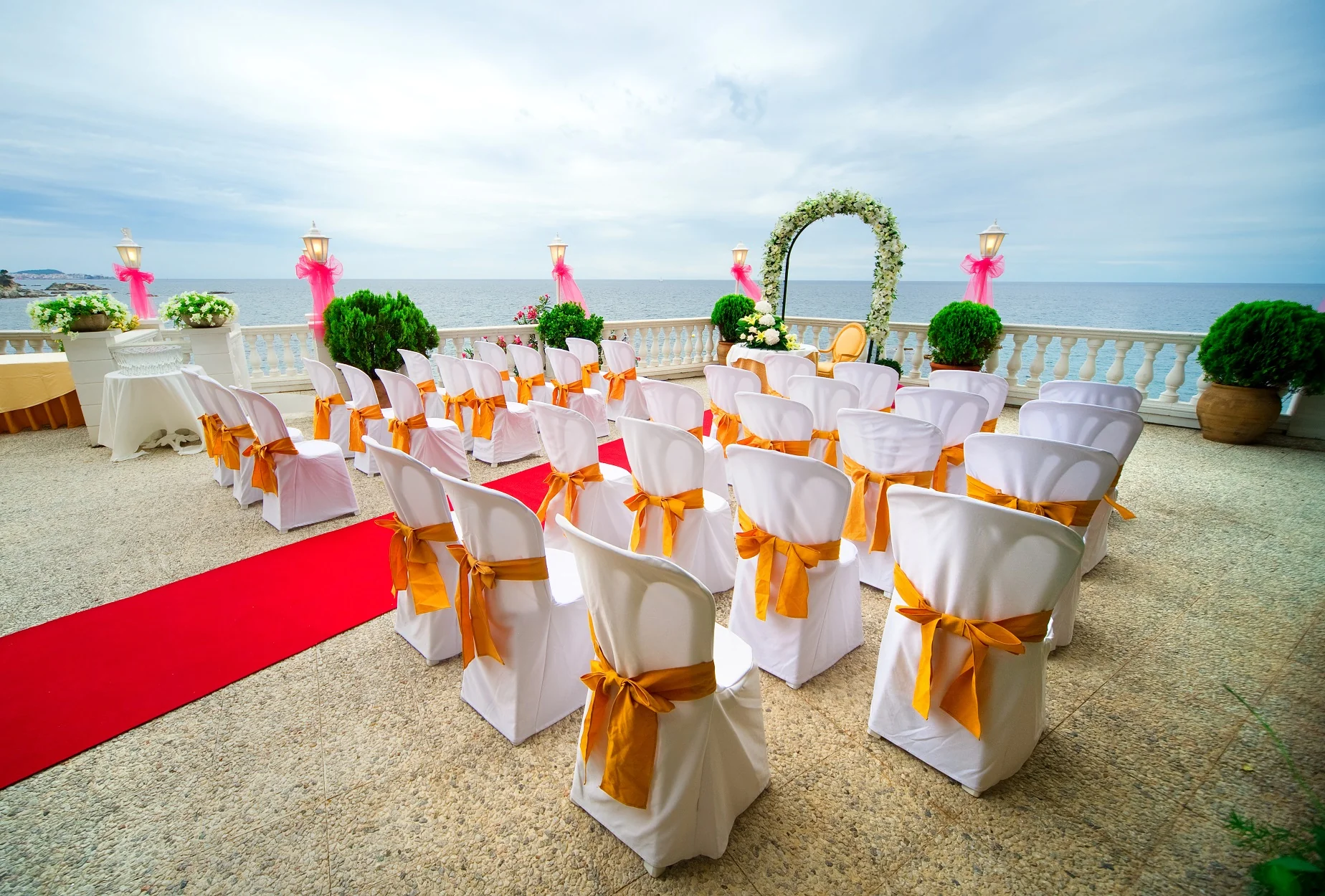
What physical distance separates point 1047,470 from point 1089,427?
779 millimetres

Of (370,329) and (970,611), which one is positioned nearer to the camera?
(970,611)

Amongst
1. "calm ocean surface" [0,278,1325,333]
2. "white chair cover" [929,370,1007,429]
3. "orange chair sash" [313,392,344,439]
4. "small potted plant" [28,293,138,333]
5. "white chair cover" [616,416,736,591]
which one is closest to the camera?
"white chair cover" [616,416,736,591]

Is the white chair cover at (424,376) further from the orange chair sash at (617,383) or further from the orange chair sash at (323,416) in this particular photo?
the orange chair sash at (617,383)

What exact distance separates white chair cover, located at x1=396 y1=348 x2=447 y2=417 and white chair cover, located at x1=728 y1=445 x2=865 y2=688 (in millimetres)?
3445

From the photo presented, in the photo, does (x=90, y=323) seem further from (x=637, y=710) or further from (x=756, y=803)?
(x=756, y=803)

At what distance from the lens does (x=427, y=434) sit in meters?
3.84

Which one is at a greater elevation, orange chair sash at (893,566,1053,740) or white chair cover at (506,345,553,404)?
white chair cover at (506,345,553,404)

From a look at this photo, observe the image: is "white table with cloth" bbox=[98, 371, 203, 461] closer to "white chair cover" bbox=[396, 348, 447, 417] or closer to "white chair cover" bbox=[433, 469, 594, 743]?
"white chair cover" bbox=[396, 348, 447, 417]

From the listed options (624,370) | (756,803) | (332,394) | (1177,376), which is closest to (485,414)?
(332,394)

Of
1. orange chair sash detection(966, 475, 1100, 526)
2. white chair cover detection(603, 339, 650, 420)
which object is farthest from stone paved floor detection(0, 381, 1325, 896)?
white chair cover detection(603, 339, 650, 420)

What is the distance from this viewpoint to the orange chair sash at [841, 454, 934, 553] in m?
2.47

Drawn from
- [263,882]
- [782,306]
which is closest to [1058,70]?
[782,306]

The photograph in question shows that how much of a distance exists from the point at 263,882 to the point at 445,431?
2.99m

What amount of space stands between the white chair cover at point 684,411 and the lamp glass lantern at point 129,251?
8.64m
